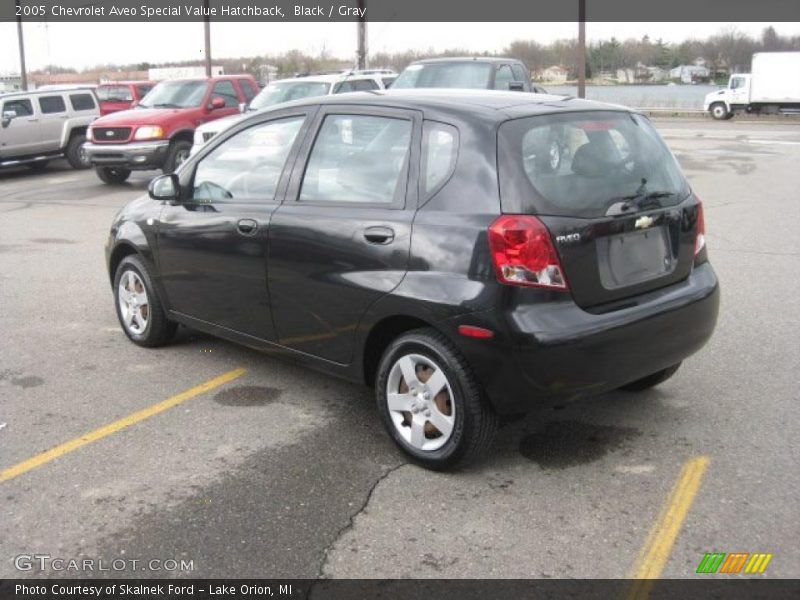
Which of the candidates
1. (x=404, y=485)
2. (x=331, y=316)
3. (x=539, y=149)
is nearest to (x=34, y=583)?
(x=404, y=485)

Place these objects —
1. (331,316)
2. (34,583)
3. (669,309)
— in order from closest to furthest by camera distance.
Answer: (34,583) < (669,309) < (331,316)

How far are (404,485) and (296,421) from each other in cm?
96

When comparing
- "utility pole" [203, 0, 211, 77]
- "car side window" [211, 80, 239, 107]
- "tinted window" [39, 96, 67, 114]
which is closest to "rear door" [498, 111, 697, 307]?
"car side window" [211, 80, 239, 107]

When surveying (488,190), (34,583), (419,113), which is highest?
(419,113)

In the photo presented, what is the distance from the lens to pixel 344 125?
4469 millimetres

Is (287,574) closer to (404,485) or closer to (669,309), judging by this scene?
(404,485)

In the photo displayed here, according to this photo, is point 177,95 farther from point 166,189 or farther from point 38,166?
point 166,189

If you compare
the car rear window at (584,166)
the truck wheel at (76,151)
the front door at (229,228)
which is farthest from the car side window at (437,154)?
the truck wheel at (76,151)

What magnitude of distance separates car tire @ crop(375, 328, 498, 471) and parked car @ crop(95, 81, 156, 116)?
2206cm

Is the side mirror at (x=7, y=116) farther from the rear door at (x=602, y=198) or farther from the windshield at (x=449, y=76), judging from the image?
the rear door at (x=602, y=198)

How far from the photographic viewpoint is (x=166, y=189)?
5.25 m

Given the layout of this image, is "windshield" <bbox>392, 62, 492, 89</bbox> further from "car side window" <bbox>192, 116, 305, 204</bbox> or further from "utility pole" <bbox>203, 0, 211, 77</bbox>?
"utility pole" <bbox>203, 0, 211, 77</bbox>

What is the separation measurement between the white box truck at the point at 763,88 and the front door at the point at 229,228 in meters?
40.2

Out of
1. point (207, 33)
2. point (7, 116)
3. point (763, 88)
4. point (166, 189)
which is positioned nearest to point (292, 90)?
point (7, 116)
